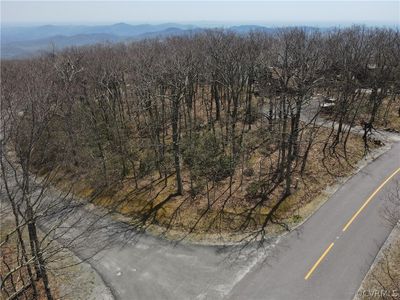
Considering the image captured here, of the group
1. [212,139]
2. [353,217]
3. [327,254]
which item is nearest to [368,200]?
[353,217]

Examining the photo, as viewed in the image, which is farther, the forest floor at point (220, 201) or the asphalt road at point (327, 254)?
the forest floor at point (220, 201)

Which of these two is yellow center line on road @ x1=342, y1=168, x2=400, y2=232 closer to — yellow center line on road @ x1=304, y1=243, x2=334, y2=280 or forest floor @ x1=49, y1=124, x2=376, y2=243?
yellow center line on road @ x1=304, y1=243, x2=334, y2=280

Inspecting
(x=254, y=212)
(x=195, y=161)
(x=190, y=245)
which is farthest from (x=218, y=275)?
(x=195, y=161)

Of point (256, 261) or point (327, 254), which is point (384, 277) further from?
point (256, 261)

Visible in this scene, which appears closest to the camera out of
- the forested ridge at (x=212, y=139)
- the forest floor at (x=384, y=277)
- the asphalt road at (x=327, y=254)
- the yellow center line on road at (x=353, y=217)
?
the forest floor at (x=384, y=277)

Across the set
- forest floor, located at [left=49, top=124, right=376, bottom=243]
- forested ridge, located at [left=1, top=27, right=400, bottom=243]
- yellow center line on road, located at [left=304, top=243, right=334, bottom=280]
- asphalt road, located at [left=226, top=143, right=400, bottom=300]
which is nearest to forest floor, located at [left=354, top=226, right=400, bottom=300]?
asphalt road, located at [left=226, top=143, right=400, bottom=300]

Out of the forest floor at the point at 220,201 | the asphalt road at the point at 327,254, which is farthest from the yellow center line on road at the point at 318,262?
the forest floor at the point at 220,201

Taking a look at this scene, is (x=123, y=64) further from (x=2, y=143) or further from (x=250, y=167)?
(x=2, y=143)

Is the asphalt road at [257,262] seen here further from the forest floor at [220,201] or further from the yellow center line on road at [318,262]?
the forest floor at [220,201]
